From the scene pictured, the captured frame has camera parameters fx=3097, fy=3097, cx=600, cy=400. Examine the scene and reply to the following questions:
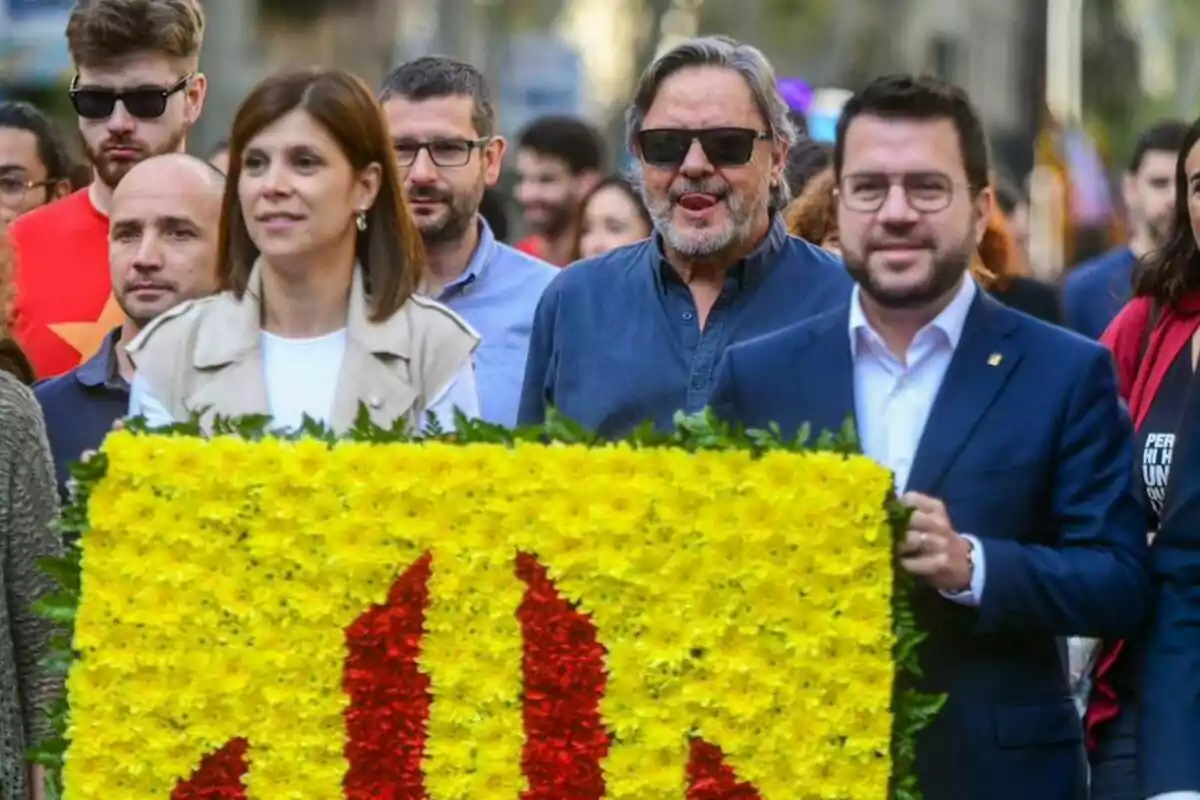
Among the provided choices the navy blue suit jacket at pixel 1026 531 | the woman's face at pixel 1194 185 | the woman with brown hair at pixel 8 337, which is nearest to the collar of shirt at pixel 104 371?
the woman with brown hair at pixel 8 337

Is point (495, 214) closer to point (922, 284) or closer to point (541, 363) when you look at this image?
point (541, 363)

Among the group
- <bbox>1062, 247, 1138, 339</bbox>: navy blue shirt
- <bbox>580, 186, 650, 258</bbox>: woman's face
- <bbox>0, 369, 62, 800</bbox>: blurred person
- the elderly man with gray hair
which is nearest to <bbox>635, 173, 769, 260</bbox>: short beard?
the elderly man with gray hair

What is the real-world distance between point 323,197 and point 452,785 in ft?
5.09

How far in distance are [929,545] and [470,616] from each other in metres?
0.91

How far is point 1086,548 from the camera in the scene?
625 centimetres

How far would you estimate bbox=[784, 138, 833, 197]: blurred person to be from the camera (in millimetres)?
10289

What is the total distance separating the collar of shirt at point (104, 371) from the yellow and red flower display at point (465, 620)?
155cm

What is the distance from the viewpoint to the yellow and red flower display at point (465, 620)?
598 cm

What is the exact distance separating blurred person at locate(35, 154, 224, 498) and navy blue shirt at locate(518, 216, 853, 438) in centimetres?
90

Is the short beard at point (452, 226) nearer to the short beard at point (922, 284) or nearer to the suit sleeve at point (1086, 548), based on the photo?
the short beard at point (922, 284)

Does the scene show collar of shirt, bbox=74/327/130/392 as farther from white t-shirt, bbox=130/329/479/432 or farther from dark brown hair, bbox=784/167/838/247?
dark brown hair, bbox=784/167/838/247

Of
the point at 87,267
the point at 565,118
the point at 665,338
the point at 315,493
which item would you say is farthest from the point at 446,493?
the point at 565,118

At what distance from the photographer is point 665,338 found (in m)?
7.84

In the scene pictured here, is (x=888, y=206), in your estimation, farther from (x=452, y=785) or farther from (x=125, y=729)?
(x=125, y=729)
